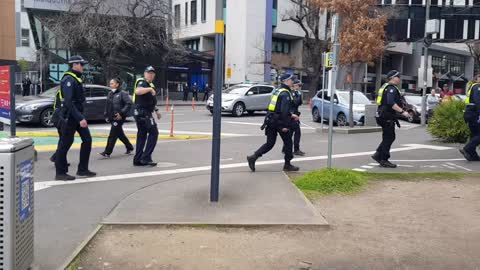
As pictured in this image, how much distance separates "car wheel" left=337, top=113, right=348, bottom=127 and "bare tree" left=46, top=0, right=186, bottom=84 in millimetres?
16980

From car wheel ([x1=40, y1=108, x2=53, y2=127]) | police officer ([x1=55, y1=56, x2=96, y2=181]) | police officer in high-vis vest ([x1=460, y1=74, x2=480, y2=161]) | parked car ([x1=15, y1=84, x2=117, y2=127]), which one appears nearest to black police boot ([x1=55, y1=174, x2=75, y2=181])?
police officer ([x1=55, y1=56, x2=96, y2=181])

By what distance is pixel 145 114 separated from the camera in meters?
9.71

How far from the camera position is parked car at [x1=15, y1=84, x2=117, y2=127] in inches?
695

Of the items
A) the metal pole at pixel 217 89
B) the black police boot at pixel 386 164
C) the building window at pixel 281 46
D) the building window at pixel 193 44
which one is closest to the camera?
the metal pole at pixel 217 89

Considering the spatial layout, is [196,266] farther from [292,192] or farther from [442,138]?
[442,138]

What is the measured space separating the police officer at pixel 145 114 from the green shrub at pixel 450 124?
863 centimetres

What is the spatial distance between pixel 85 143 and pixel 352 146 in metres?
7.71

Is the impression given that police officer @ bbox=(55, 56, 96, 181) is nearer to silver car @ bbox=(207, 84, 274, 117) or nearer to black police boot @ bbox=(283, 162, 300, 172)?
black police boot @ bbox=(283, 162, 300, 172)

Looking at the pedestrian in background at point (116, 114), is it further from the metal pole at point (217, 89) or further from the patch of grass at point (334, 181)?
the metal pole at point (217, 89)

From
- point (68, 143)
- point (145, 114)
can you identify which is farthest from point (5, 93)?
point (145, 114)

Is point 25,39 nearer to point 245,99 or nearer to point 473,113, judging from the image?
point 245,99

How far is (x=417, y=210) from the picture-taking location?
6.98 m

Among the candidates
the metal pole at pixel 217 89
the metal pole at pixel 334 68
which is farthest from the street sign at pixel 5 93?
the metal pole at pixel 334 68

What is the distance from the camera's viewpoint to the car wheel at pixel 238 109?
25953mm
